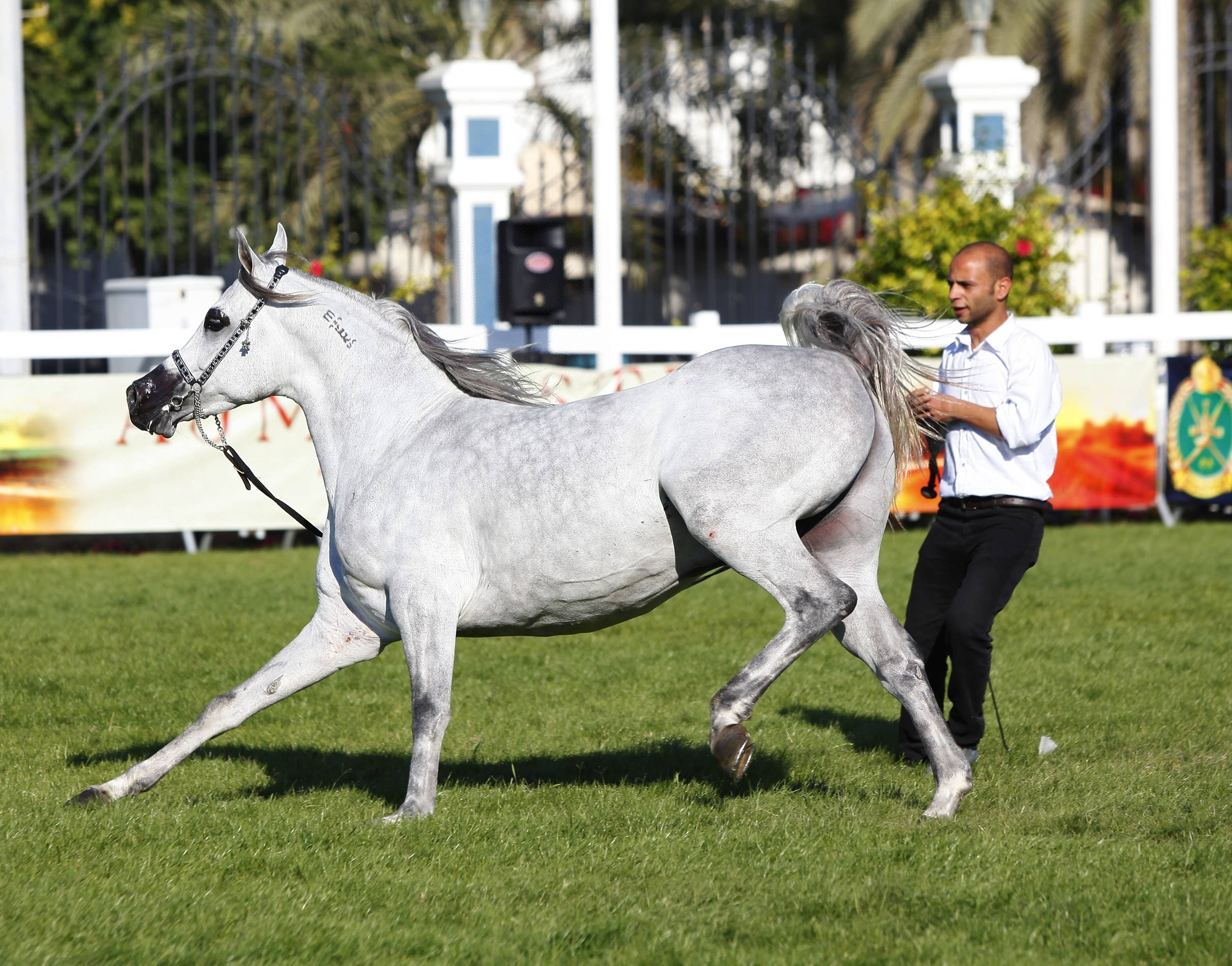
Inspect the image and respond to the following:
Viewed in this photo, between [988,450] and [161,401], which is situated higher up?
[161,401]

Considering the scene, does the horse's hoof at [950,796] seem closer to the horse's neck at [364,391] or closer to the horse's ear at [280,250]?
the horse's neck at [364,391]

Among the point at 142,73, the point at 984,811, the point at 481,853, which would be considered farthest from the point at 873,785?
the point at 142,73

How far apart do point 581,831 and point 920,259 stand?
10474mm

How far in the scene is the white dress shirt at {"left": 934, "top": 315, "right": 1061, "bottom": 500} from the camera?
218 inches

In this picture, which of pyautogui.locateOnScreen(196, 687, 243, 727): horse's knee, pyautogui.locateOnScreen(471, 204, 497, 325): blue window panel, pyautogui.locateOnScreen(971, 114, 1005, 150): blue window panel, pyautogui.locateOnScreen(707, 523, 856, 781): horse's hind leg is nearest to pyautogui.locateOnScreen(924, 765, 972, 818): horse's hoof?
pyautogui.locateOnScreen(707, 523, 856, 781): horse's hind leg

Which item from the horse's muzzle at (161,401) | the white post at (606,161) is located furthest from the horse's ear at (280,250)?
the white post at (606,161)

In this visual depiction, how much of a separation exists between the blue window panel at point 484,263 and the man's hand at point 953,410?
9.13 meters

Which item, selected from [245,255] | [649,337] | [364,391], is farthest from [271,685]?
[649,337]

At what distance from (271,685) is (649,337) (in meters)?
8.88

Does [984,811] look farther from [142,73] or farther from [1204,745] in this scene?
[142,73]

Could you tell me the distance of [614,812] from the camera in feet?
17.1

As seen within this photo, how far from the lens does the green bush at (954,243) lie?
14.4m

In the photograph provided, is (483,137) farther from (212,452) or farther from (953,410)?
(953,410)

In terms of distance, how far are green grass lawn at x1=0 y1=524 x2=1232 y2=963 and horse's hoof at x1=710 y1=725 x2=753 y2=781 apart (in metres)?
0.31
